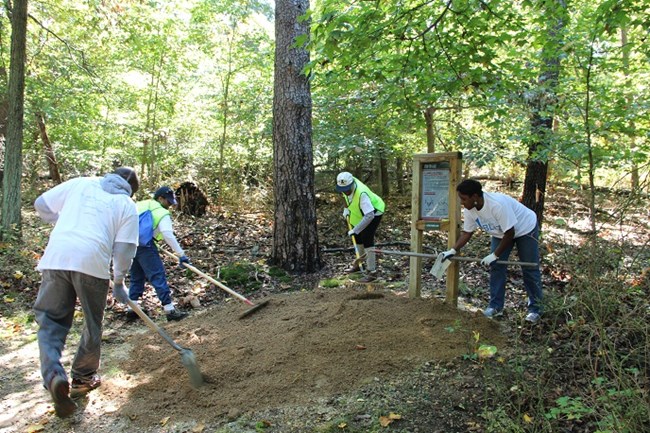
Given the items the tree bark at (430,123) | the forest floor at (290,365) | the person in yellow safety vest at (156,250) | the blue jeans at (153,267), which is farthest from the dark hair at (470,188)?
the tree bark at (430,123)

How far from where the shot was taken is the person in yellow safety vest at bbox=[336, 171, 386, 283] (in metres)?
6.71

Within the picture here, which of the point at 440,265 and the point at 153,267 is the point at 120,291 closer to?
the point at 153,267

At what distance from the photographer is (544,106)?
282 inches

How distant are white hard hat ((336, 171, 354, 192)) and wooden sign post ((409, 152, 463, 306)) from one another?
1.51 meters

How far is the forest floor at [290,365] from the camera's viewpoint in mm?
3318

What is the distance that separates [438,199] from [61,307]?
3851 millimetres

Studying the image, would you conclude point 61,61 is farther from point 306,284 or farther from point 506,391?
point 506,391

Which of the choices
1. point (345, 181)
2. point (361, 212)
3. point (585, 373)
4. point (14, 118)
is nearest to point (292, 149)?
point (345, 181)

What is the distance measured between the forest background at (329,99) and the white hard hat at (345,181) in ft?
3.02

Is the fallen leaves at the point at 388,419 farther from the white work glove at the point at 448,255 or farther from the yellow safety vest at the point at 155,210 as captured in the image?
the yellow safety vest at the point at 155,210

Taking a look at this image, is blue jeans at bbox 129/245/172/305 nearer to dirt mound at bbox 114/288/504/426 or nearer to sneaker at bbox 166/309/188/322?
sneaker at bbox 166/309/188/322

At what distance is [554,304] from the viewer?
417 centimetres

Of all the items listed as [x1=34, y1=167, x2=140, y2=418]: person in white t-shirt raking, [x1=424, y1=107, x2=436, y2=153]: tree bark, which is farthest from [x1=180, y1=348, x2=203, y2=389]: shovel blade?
[x1=424, y1=107, x2=436, y2=153]: tree bark

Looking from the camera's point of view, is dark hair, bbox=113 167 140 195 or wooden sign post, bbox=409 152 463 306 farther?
wooden sign post, bbox=409 152 463 306
